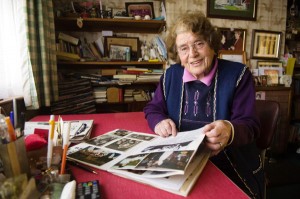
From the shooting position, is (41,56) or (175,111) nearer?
(175,111)

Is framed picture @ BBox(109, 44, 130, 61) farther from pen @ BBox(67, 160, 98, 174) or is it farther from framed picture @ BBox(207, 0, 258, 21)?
pen @ BBox(67, 160, 98, 174)

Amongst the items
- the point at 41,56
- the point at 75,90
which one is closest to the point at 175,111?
the point at 41,56

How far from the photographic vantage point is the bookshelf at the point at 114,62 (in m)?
2.11

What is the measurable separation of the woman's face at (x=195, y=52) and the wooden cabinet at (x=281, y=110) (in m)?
1.81

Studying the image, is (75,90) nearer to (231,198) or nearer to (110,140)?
(110,140)

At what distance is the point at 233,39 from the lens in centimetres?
255

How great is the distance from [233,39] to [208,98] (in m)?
1.92

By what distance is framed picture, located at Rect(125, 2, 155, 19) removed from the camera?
233 centimetres

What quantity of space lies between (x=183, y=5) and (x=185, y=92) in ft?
5.55

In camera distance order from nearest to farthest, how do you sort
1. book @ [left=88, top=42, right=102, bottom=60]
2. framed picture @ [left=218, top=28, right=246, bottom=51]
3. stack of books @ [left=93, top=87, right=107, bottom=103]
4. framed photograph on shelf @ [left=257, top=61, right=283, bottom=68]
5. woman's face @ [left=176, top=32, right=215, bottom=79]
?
woman's face @ [left=176, top=32, right=215, bottom=79], stack of books @ [left=93, top=87, right=107, bottom=103], book @ [left=88, top=42, right=102, bottom=60], framed picture @ [left=218, top=28, right=246, bottom=51], framed photograph on shelf @ [left=257, top=61, right=283, bottom=68]

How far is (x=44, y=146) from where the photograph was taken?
22.1 inches

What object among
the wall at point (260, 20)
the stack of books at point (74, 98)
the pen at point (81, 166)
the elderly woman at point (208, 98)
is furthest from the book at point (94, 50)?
the pen at point (81, 166)

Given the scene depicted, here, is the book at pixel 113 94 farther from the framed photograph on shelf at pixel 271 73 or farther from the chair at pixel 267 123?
the framed photograph on shelf at pixel 271 73

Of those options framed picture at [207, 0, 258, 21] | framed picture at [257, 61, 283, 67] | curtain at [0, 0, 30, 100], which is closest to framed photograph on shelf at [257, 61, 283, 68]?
framed picture at [257, 61, 283, 67]
